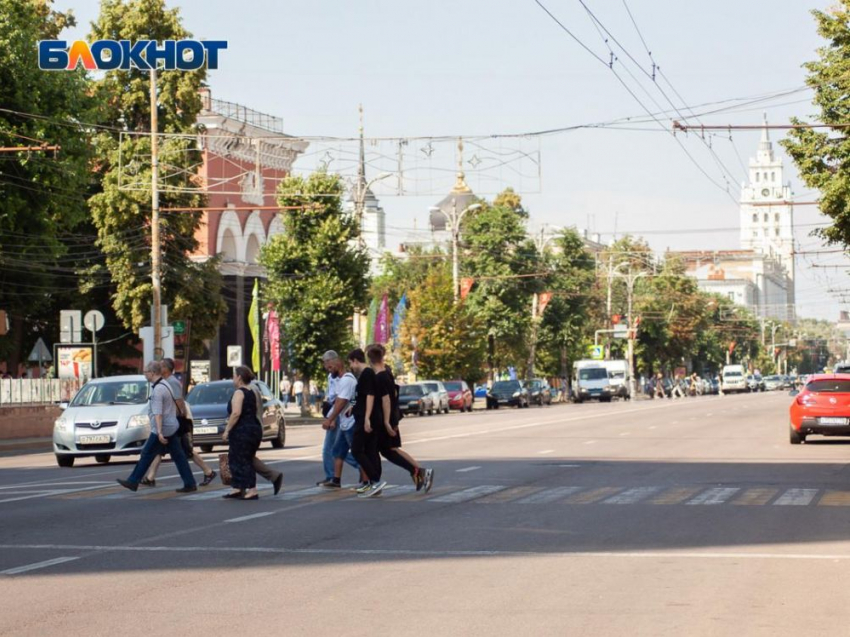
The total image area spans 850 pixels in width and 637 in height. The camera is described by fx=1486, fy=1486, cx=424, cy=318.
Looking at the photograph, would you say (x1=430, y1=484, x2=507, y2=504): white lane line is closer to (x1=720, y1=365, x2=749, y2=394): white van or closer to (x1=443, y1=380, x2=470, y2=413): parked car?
(x1=443, y1=380, x2=470, y2=413): parked car

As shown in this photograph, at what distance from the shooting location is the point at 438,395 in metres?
67.5

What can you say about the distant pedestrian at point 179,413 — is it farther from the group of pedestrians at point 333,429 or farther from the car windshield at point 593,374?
the car windshield at point 593,374

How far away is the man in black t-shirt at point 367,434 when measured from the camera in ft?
58.3

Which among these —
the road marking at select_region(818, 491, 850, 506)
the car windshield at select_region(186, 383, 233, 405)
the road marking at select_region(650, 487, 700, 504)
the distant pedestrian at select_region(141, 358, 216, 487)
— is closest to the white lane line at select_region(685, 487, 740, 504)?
the road marking at select_region(650, 487, 700, 504)

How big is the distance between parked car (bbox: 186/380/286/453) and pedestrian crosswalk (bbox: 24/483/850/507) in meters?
9.78

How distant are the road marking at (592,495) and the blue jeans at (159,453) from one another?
4915 mm

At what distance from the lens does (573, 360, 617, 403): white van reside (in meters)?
90.6

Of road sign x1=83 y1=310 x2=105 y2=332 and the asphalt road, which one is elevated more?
road sign x1=83 y1=310 x2=105 y2=332

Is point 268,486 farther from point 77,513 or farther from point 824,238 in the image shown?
point 824,238

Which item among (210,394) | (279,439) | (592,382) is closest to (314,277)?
(279,439)

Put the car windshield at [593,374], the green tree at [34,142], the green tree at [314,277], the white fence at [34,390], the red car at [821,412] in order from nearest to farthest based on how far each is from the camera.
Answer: the red car at [821,412]
the white fence at [34,390]
the green tree at [34,142]
the green tree at [314,277]
the car windshield at [593,374]

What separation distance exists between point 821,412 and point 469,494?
14683 mm

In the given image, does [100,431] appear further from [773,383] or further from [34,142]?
[773,383]

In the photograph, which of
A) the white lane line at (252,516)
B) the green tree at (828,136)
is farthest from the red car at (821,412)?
the white lane line at (252,516)
